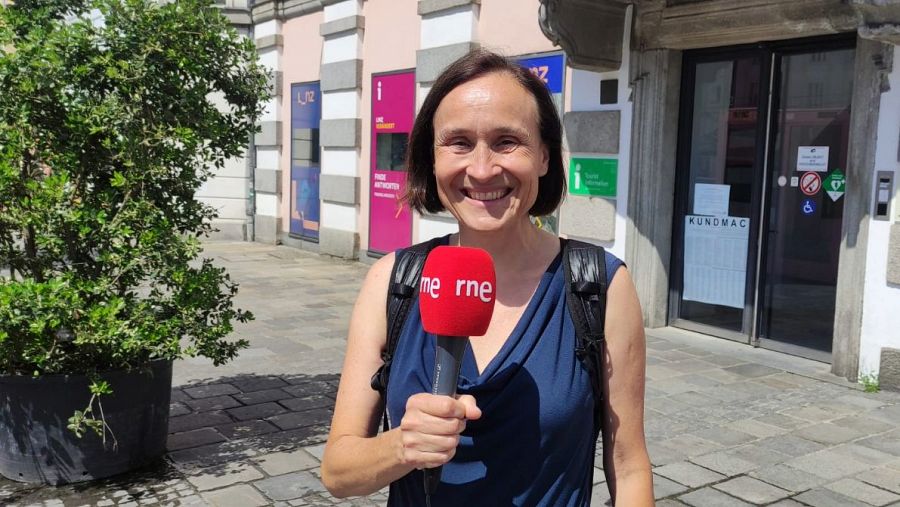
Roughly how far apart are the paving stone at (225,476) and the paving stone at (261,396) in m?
1.29

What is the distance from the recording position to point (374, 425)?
6.09 feet

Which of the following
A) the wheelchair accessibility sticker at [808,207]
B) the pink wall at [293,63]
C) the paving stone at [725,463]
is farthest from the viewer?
the pink wall at [293,63]

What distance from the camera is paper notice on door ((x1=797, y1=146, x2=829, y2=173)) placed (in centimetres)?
727

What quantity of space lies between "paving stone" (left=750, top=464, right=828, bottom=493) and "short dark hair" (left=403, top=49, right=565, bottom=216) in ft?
10.4

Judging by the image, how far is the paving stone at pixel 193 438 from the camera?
503 centimetres

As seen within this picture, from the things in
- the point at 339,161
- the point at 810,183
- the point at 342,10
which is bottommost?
the point at 810,183

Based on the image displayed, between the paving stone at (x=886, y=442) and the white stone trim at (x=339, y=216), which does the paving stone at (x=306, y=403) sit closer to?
the paving stone at (x=886, y=442)

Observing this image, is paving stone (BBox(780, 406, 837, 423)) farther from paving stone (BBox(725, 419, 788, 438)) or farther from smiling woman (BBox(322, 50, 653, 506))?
smiling woman (BBox(322, 50, 653, 506))

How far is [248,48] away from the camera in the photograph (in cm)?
483

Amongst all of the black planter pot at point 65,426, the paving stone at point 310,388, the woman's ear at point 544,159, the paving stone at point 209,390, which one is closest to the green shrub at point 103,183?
the black planter pot at point 65,426

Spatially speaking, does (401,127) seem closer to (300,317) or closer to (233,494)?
(300,317)

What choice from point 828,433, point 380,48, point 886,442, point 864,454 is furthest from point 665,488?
point 380,48

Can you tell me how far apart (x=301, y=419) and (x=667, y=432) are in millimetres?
2435

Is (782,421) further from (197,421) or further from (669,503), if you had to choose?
(197,421)
